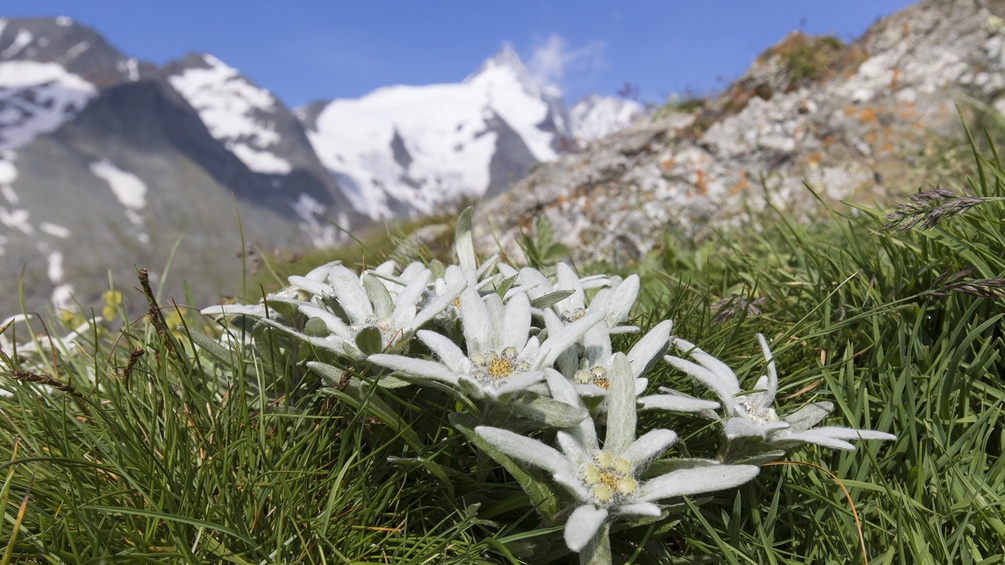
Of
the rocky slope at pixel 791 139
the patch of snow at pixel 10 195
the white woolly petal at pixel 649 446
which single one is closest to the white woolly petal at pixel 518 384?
the white woolly petal at pixel 649 446

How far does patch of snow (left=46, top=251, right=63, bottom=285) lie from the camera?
125 m

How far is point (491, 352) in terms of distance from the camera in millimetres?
1692

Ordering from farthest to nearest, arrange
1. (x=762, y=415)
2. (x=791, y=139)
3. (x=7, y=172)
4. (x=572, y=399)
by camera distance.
→ (x=7, y=172)
(x=791, y=139)
(x=762, y=415)
(x=572, y=399)

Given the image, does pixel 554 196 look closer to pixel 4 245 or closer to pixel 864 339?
pixel 864 339

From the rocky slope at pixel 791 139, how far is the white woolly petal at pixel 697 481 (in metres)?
4.31

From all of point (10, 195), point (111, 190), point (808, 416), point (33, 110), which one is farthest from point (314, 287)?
point (33, 110)

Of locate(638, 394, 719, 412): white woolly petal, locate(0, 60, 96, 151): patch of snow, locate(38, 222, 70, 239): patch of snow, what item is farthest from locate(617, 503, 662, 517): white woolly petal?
locate(0, 60, 96, 151): patch of snow

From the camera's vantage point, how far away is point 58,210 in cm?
14188

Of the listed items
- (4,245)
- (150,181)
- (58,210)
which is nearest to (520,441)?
(4,245)

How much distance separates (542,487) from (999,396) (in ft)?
5.67

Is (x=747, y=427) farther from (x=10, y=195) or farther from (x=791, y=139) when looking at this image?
(x=10, y=195)

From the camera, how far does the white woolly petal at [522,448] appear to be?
1.40m

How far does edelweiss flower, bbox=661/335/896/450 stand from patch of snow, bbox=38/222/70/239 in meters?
165

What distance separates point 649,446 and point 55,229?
168 metres
